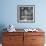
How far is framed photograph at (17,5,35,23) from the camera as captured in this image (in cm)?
402

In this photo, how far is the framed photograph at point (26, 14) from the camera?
158 inches

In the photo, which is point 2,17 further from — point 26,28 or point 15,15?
point 26,28

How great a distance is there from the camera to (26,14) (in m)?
4.05

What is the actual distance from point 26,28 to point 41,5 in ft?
2.89

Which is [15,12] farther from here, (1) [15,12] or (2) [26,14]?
(2) [26,14]

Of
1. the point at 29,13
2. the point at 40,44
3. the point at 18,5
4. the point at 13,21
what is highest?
the point at 18,5

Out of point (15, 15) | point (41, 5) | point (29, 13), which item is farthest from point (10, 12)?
point (41, 5)

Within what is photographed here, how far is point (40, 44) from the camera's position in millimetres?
3578

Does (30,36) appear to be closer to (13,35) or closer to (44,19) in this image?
(13,35)

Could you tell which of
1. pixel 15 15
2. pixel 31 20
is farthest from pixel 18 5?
pixel 31 20

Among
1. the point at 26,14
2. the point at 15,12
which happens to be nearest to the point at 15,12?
the point at 15,12

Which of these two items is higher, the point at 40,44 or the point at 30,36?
the point at 30,36

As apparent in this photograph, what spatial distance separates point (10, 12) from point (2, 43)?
41.0 inches

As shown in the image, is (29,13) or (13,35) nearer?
(13,35)
